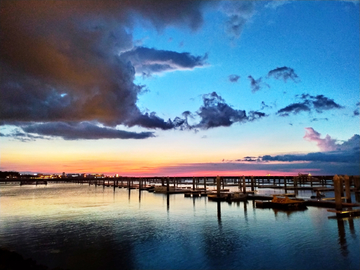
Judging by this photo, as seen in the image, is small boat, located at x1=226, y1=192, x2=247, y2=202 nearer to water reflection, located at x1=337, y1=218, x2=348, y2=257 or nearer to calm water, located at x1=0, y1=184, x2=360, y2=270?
calm water, located at x1=0, y1=184, x2=360, y2=270

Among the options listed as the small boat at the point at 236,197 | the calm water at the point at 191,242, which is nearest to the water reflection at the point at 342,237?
the calm water at the point at 191,242

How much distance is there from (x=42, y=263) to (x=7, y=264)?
245 cm

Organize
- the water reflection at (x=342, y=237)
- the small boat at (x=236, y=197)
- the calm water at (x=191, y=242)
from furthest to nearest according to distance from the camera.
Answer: the small boat at (x=236, y=197) → the water reflection at (x=342, y=237) → the calm water at (x=191, y=242)

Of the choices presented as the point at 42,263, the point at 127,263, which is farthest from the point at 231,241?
the point at 42,263

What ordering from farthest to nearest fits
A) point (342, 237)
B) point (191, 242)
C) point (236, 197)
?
point (236, 197) → point (342, 237) → point (191, 242)

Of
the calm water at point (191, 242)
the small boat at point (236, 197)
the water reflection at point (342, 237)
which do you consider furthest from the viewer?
the small boat at point (236, 197)

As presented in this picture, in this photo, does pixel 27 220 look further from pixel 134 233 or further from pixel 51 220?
pixel 134 233

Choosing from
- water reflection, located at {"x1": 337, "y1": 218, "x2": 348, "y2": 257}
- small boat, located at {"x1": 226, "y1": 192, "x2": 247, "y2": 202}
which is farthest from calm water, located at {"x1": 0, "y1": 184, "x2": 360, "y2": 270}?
small boat, located at {"x1": 226, "y1": 192, "x2": 247, "y2": 202}

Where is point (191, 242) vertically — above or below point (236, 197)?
below

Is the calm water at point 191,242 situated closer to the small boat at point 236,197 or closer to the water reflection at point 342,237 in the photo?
the water reflection at point 342,237

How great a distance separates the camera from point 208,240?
2109 cm

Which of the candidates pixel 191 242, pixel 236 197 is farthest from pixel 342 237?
pixel 236 197

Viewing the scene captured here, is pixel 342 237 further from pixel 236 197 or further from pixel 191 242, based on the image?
pixel 236 197

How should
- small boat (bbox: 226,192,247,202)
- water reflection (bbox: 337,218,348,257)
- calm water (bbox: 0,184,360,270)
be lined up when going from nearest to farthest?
calm water (bbox: 0,184,360,270) → water reflection (bbox: 337,218,348,257) → small boat (bbox: 226,192,247,202)
